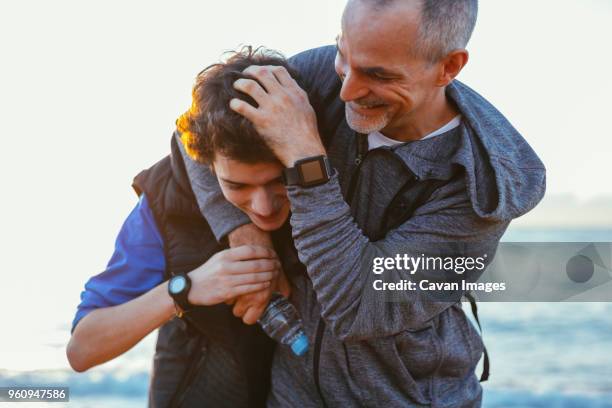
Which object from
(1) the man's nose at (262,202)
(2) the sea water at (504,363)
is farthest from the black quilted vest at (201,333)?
(2) the sea water at (504,363)

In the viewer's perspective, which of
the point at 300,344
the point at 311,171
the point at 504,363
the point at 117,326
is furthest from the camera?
the point at 504,363

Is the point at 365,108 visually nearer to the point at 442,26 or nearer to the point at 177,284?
the point at 442,26

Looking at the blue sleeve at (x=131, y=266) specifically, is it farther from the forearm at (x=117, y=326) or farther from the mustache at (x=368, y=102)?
the mustache at (x=368, y=102)

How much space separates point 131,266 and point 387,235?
0.91 metres

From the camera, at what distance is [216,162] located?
245 cm

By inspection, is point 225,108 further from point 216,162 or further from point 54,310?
point 54,310

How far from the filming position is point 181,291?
249 cm

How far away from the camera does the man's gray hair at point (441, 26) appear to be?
2256 millimetres

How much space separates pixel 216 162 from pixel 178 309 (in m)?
0.49

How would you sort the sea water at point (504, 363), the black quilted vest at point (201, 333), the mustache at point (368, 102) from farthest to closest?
the sea water at point (504, 363) → the black quilted vest at point (201, 333) → the mustache at point (368, 102)

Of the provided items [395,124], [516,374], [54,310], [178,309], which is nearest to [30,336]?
[54,310]

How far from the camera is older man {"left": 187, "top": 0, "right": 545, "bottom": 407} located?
7.16 ft

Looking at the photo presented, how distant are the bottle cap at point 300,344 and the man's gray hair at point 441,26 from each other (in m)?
0.94

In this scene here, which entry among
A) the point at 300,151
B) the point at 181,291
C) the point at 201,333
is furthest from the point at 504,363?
the point at 300,151
